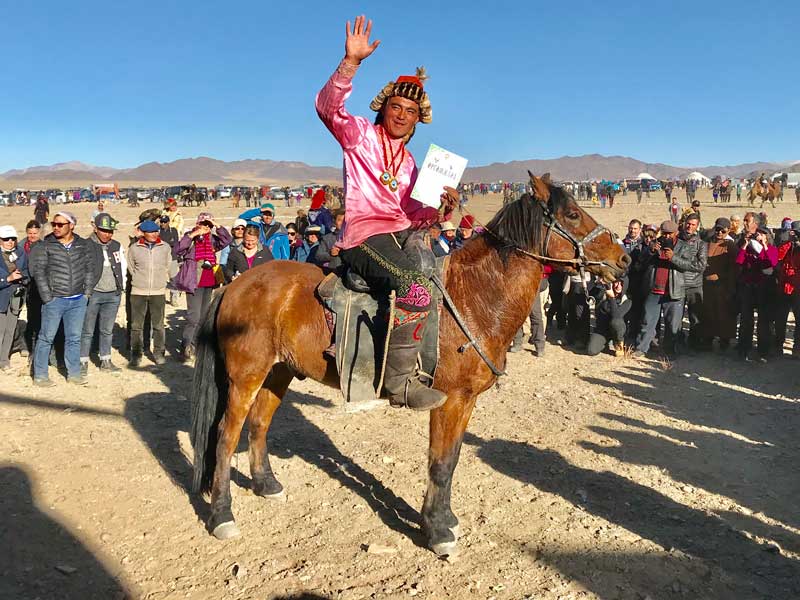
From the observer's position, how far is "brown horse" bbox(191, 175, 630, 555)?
13.7ft

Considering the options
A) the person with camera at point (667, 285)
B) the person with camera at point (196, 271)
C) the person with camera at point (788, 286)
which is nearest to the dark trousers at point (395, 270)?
the person with camera at point (196, 271)

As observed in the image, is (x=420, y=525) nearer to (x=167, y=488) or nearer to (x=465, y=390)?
(x=465, y=390)

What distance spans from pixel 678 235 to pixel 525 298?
6940 millimetres

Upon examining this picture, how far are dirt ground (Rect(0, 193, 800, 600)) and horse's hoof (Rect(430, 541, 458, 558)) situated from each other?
3.4 inches

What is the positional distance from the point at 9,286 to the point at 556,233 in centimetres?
820

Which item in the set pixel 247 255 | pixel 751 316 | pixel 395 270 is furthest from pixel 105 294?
pixel 751 316

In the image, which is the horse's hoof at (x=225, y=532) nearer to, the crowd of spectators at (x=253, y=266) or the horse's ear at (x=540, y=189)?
the horse's ear at (x=540, y=189)

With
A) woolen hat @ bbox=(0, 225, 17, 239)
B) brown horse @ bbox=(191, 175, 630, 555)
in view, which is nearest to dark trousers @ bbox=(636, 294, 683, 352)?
brown horse @ bbox=(191, 175, 630, 555)

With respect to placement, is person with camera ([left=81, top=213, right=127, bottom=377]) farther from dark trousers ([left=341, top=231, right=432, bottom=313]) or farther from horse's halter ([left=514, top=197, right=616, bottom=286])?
horse's halter ([left=514, top=197, right=616, bottom=286])

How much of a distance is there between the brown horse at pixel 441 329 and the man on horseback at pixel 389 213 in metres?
0.30

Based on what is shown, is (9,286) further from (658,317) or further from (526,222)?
(658,317)

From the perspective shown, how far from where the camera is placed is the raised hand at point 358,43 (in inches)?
146

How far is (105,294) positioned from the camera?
8.50 meters

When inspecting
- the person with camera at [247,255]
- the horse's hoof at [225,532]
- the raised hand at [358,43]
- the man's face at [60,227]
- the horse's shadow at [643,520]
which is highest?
the raised hand at [358,43]
